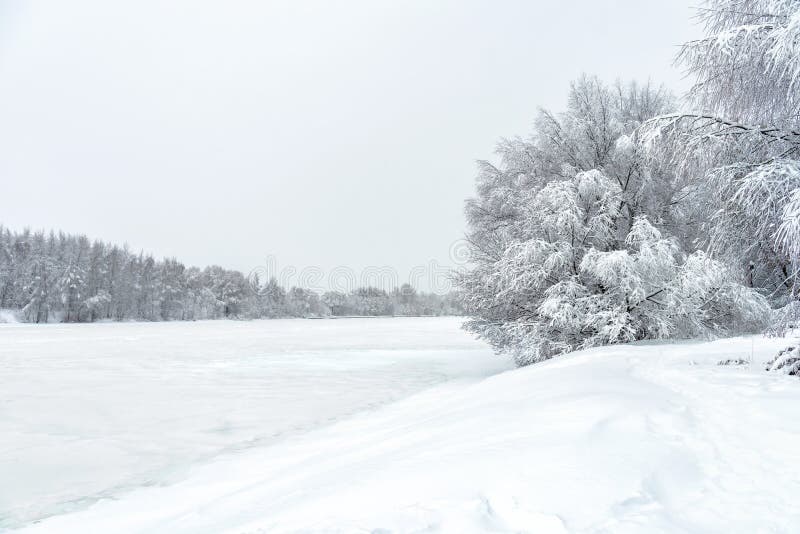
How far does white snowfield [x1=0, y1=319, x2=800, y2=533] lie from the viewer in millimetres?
2475

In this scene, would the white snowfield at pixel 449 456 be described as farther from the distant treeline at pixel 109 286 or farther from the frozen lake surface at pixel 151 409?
the distant treeline at pixel 109 286

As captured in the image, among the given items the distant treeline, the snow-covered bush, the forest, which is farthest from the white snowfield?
the distant treeline

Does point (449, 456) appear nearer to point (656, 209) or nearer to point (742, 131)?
point (742, 131)

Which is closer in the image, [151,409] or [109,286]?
[151,409]

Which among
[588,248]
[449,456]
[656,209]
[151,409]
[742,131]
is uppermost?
[656,209]

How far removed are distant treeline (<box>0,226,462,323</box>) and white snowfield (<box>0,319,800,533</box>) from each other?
4093 centimetres

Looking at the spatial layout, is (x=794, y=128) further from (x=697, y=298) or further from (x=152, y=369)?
(x=152, y=369)

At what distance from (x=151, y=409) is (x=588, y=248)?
37.5ft

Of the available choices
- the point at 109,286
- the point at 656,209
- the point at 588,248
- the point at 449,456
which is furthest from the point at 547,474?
the point at 109,286

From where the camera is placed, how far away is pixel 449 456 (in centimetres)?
337

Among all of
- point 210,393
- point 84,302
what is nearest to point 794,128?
point 210,393

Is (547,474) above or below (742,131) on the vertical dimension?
below

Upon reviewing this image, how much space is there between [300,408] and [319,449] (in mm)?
3678

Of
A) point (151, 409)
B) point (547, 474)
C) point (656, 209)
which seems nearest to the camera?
point (547, 474)
